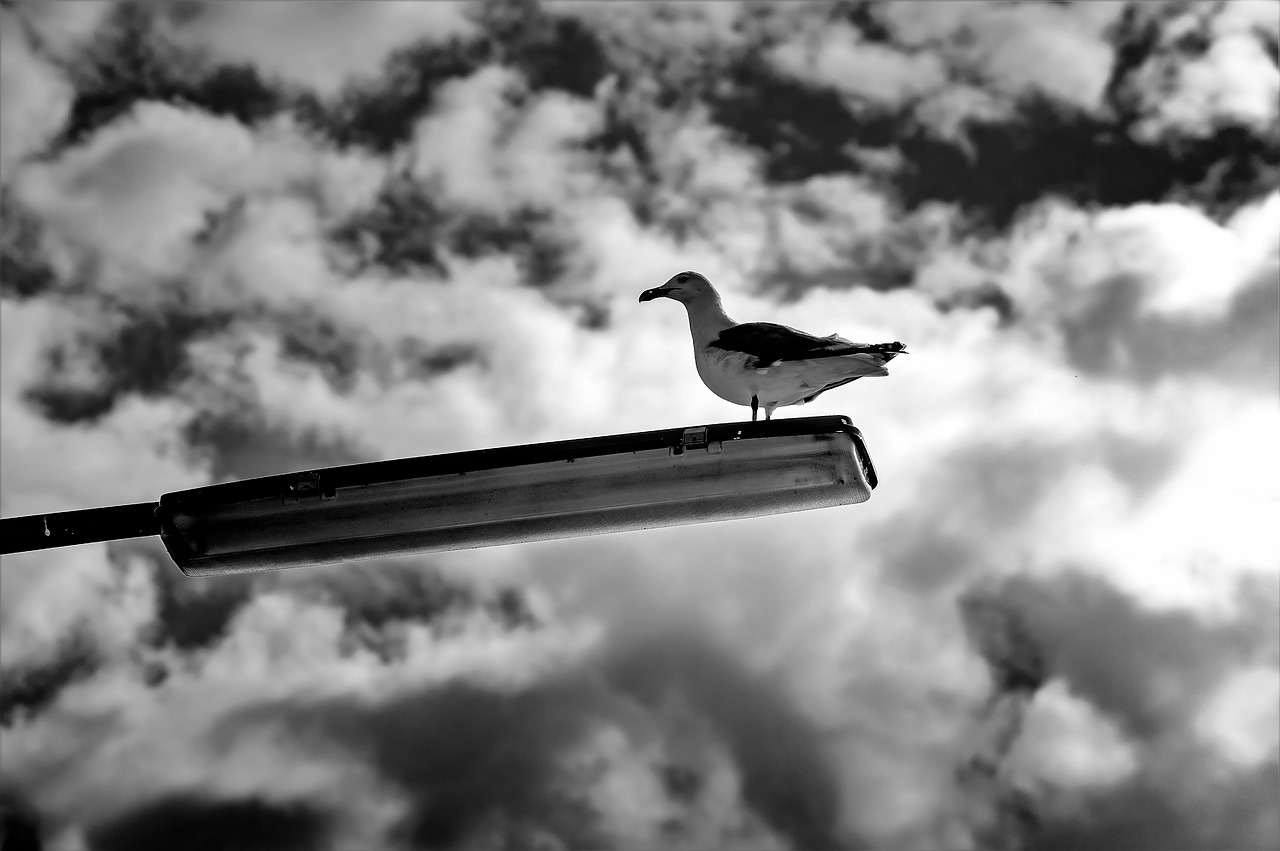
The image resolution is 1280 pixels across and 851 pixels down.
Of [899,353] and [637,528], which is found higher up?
[899,353]

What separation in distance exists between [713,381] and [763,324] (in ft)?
1.39

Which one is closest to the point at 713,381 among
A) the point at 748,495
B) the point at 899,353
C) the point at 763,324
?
the point at 763,324

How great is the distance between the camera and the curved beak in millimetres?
8461

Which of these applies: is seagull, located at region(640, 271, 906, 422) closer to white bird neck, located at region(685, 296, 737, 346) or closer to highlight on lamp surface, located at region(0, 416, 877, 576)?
white bird neck, located at region(685, 296, 737, 346)

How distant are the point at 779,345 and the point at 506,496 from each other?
2564 mm

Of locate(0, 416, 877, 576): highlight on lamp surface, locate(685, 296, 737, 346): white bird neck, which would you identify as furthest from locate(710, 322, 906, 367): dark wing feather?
locate(0, 416, 877, 576): highlight on lamp surface

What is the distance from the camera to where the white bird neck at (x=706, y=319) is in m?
7.73

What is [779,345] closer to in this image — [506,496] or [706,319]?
[706,319]

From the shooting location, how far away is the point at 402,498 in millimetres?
4555

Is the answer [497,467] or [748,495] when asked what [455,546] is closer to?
[497,467]

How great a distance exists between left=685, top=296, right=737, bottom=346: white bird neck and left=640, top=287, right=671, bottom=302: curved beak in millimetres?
231

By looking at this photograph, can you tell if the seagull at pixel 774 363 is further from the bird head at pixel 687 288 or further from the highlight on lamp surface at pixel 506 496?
the highlight on lamp surface at pixel 506 496

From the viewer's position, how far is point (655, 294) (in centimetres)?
856

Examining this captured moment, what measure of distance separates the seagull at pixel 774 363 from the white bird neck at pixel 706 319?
1 cm
